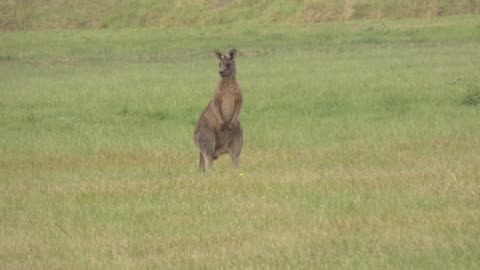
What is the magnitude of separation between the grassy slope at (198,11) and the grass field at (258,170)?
1996 centimetres

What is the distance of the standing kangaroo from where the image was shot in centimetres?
1284

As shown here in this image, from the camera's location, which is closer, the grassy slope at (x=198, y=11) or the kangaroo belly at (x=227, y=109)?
the kangaroo belly at (x=227, y=109)

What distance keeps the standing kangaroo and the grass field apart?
27 centimetres

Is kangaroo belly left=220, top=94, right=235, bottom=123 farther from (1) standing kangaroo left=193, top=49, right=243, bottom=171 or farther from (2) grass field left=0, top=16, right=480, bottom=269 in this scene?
(2) grass field left=0, top=16, right=480, bottom=269

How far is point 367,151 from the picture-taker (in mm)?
13750

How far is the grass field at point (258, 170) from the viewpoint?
806cm

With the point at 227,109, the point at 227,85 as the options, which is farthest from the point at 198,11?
the point at 227,109

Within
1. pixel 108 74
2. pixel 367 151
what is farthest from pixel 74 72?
pixel 367 151

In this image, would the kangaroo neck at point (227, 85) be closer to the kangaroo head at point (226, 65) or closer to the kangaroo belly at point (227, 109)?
the kangaroo head at point (226, 65)

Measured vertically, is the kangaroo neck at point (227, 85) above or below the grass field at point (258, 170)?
above

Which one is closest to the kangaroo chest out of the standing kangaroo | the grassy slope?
the standing kangaroo

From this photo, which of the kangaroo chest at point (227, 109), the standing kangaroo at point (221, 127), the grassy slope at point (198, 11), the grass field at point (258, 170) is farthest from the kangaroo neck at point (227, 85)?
the grassy slope at point (198, 11)

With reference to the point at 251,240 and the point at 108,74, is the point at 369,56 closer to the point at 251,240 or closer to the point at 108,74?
the point at 108,74

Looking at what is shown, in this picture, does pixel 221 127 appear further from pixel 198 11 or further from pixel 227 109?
pixel 198 11
